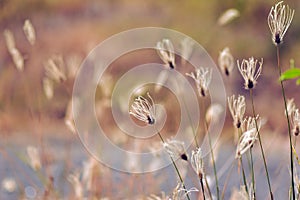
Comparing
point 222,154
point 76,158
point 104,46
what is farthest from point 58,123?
point 222,154

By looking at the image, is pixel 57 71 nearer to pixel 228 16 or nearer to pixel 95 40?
pixel 228 16

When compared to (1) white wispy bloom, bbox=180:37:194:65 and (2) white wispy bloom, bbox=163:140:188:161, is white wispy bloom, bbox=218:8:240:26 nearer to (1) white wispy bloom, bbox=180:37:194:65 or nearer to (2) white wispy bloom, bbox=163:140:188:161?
(1) white wispy bloom, bbox=180:37:194:65

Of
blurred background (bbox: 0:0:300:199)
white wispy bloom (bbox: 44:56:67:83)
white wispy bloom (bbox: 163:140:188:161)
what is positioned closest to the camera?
white wispy bloom (bbox: 163:140:188:161)

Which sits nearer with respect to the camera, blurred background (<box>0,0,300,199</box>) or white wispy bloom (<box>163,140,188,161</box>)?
white wispy bloom (<box>163,140,188,161</box>)

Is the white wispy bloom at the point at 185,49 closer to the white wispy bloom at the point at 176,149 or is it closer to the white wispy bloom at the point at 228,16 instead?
the white wispy bloom at the point at 228,16

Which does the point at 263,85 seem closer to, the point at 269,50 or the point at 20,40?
the point at 269,50

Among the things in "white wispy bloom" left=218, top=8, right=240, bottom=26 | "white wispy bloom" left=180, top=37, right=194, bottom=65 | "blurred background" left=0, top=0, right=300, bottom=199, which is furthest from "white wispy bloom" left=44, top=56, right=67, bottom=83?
"blurred background" left=0, top=0, right=300, bottom=199

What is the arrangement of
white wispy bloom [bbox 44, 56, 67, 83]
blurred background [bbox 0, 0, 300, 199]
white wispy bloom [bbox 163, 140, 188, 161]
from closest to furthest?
white wispy bloom [bbox 163, 140, 188, 161]
white wispy bloom [bbox 44, 56, 67, 83]
blurred background [bbox 0, 0, 300, 199]

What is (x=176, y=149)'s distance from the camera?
92 centimetres

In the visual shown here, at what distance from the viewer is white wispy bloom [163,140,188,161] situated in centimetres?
92

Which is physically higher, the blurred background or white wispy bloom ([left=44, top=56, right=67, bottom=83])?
the blurred background

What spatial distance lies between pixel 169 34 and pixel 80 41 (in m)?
0.66

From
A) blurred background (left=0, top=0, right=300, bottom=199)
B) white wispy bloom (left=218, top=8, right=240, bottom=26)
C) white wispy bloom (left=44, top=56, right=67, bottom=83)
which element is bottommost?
white wispy bloom (left=44, top=56, right=67, bottom=83)

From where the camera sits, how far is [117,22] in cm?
503
